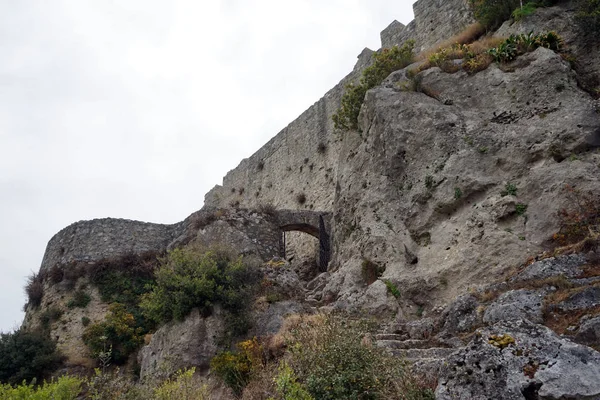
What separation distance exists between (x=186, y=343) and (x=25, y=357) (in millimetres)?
6425

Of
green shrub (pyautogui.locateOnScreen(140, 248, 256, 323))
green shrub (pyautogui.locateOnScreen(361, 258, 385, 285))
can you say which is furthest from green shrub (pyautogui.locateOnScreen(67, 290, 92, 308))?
green shrub (pyautogui.locateOnScreen(361, 258, 385, 285))

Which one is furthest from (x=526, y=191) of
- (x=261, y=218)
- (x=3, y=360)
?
(x=3, y=360)

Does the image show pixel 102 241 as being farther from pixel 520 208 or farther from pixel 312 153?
pixel 520 208

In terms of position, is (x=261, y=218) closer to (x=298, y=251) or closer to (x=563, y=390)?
(x=298, y=251)

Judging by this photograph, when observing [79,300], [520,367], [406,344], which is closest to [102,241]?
[79,300]

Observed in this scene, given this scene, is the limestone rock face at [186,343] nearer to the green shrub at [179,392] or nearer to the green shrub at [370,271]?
the green shrub at [179,392]

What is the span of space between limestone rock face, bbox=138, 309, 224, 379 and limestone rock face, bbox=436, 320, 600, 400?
628 centimetres

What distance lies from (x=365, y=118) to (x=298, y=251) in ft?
25.1

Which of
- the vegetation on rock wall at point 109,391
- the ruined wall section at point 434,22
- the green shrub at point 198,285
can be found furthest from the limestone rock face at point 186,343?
the ruined wall section at point 434,22

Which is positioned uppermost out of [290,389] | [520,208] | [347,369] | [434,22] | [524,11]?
[434,22]

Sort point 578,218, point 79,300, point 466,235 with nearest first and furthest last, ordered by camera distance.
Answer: point 578,218 < point 466,235 < point 79,300

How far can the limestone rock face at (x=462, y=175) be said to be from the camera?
7797mm

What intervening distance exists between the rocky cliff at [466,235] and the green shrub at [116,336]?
0.65 m

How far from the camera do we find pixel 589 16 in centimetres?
930
